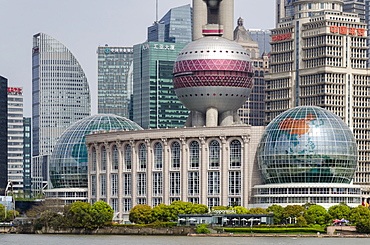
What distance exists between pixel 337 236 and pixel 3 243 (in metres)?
54.9

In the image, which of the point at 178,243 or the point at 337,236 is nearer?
the point at 178,243

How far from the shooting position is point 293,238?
19288 cm

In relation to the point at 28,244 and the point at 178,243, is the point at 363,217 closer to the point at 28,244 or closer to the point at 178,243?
the point at 178,243

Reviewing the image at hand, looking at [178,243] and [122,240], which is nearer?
[178,243]

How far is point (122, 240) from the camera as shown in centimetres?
19388

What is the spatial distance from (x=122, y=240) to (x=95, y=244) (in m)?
12.6

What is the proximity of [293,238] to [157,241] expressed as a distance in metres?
22.5

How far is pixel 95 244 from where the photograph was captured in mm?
181750

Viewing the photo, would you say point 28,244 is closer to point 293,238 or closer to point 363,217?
point 293,238

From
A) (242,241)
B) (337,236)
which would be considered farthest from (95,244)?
(337,236)

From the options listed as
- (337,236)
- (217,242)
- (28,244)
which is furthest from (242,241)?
(28,244)

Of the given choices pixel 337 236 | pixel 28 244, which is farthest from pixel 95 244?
pixel 337 236

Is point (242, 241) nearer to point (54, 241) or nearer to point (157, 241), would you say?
point (157, 241)

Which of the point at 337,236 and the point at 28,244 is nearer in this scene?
the point at 28,244
